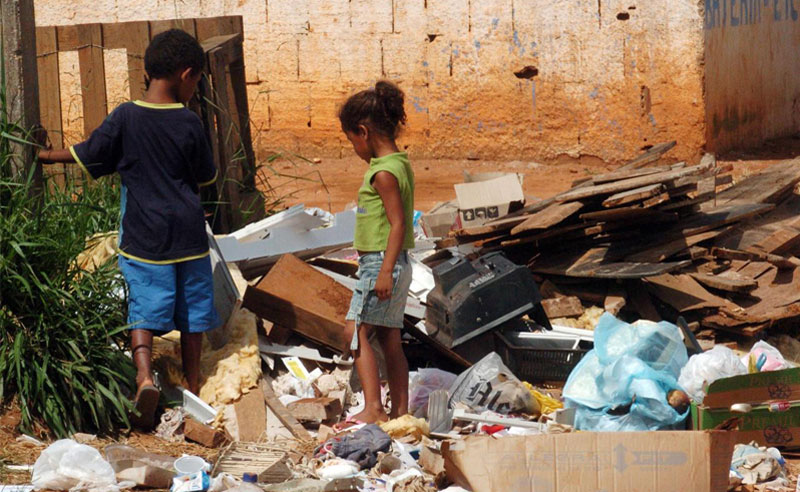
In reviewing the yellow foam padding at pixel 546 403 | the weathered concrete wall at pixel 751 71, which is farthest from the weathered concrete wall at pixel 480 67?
the yellow foam padding at pixel 546 403

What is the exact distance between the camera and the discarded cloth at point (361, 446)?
400 centimetres

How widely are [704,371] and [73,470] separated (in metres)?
2.70

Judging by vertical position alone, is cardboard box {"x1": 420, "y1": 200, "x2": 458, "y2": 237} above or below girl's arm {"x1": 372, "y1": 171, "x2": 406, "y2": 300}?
below

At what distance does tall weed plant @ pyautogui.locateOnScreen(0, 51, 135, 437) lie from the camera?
4141mm

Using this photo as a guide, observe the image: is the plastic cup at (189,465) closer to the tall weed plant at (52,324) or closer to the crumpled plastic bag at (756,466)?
the tall weed plant at (52,324)

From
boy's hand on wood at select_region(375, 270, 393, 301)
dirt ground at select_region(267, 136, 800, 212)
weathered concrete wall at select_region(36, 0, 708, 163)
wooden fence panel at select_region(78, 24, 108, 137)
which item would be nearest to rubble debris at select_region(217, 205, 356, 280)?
boy's hand on wood at select_region(375, 270, 393, 301)

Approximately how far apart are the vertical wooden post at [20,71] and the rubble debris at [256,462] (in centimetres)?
160

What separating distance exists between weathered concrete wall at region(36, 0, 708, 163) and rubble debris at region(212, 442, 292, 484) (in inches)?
314

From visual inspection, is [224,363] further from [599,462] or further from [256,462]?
[599,462]

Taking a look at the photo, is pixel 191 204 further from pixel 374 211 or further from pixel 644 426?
pixel 644 426

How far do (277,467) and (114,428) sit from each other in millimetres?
899

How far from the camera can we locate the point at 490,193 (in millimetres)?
6793

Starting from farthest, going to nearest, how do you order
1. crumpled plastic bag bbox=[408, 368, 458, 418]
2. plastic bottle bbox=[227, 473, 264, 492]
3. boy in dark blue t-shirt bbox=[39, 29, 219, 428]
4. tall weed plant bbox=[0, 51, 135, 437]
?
crumpled plastic bag bbox=[408, 368, 458, 418] → boy in dark blue t-shirt bbox=[39, 29, 219, 428] → tall weed plant bbox=[0, 51, 135, 437] → plastic bottle bbox=[227, 473, 264, 492]

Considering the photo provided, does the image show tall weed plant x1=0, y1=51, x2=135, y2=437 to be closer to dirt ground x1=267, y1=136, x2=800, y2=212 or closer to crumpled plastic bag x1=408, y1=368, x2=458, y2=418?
crumpled plastic bag x1=408, y1=368, x2=458, y2=418
